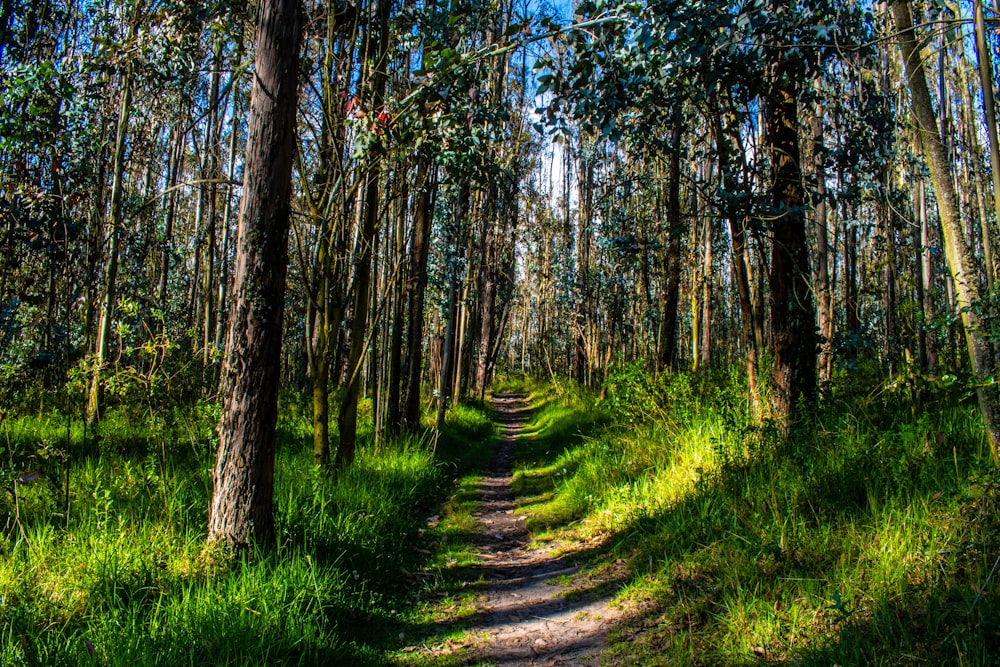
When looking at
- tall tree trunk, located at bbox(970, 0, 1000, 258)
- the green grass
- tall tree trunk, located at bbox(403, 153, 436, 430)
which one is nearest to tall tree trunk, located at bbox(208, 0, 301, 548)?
the green grass

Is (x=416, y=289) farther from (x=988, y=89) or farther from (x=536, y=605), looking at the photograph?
(x=988, y=89)

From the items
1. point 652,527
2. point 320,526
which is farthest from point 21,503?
point 652,527

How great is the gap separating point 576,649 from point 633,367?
17.9 ft

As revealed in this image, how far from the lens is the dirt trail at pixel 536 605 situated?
3.56 m

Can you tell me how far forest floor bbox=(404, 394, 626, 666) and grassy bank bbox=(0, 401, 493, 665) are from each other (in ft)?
1.81

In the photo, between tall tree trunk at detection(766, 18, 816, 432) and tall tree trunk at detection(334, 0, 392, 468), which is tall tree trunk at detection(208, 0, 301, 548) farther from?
tall tree trunk at detection(766, 18, 816, 432)

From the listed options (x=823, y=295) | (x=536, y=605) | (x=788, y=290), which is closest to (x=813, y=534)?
(x=536, y=605)

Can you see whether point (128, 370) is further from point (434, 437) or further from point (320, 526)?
point (434, 437)

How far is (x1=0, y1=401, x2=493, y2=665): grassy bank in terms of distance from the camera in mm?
2852

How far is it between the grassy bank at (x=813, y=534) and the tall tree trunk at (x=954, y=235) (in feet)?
1.28

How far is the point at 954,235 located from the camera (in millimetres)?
3756

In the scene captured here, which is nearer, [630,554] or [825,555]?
[825,555]

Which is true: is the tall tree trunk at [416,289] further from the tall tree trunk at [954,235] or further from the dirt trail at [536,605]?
the tall tree trunk at [954,235]

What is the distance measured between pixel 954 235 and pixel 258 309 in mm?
4524
